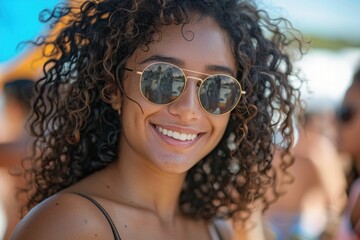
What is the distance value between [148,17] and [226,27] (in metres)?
0.30

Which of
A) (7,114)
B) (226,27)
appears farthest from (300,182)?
(226,27)

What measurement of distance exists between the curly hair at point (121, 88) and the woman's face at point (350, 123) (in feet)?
4.16

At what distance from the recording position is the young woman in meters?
2.13

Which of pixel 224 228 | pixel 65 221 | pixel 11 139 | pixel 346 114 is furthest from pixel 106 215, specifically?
pixel 11 139

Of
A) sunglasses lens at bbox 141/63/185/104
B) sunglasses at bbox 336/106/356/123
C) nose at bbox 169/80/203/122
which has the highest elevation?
sunglasses lens at bbox 141/63/185/104

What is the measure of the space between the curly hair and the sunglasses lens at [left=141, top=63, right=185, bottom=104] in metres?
0.12

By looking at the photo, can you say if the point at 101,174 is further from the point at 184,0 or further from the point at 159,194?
the point at 184,0

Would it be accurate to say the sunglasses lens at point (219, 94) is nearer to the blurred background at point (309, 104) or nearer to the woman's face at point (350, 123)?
the blurred background at point (309, 104)

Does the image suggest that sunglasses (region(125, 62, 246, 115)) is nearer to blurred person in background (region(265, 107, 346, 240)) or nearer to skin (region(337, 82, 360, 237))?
skin (region(337, 82, 360, 237))

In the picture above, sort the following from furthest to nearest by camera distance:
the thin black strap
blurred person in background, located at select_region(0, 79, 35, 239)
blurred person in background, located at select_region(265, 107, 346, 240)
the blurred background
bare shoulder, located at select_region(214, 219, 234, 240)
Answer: blurred person in background, located at select_region(265, 107, 346, 240), blurred person in background, located at select_region(0, 79, 35, 239), the blurred background, bare shoulder, located at select_region(214, 219, 234, 240), the thin black strap

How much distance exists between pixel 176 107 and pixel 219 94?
0.57 feet

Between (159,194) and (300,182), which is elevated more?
(159,194)

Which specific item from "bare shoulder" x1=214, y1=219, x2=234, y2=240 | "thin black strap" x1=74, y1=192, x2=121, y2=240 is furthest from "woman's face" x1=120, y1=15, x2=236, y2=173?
"bare shoulder" x1=214, y1=219, x2=234, y2=240

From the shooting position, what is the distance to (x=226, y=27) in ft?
7.57
